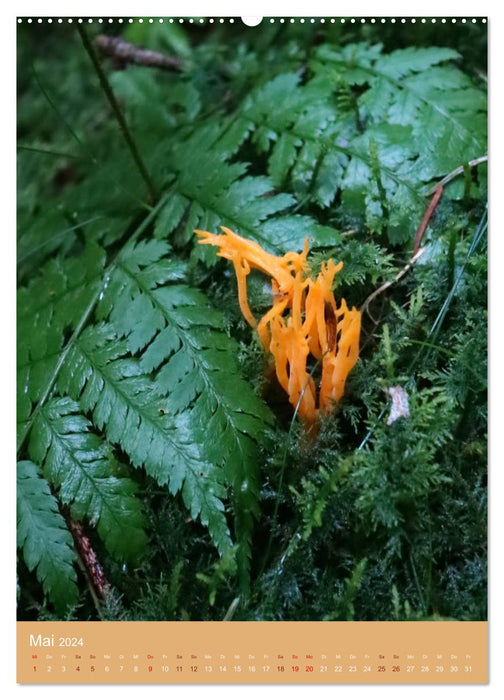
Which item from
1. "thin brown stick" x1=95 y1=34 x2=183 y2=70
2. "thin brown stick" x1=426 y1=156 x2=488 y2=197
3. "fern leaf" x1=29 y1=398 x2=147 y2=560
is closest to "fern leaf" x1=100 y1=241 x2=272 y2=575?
"fern leaf" x1=29 y1=398 x2=147 y2=560

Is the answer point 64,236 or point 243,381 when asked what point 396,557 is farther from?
point 64,236

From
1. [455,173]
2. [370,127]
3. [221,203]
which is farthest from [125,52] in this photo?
[455,173]

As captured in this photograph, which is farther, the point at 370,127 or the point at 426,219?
the point at 370,127

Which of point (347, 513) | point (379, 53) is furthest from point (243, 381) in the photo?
point (379, 53)

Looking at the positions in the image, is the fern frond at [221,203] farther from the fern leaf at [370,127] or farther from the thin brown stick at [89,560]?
the thin brown stick at [89,560]

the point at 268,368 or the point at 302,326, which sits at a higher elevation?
the point at 302,326

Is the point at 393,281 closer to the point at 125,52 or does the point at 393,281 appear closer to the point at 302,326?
the point at 302,326

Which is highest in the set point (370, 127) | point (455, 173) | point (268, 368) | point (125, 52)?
point (125, 52)
